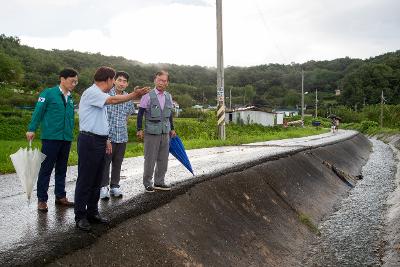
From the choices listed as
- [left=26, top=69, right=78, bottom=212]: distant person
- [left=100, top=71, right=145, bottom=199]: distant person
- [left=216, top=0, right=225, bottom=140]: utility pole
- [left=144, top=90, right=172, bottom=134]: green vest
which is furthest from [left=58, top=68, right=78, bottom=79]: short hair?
[left=216, top=0, right=225, bottom=140]: utility pole

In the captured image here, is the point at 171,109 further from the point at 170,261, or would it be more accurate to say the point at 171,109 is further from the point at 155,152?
the point at 170,261

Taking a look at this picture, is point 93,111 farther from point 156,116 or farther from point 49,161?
point 156,116

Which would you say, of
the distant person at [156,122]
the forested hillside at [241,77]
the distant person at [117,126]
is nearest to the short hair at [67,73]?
the distant person at [117,126]

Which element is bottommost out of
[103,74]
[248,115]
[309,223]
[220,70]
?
[248,115]

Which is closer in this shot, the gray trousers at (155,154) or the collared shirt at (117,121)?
the collared shirt at (117,121)

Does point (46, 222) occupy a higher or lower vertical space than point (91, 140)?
lower

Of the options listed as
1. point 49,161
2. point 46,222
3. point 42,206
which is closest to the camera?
point 46,222

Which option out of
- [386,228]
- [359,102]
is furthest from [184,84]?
[386,228]

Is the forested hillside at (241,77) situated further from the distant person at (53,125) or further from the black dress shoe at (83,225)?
the black dress shoe at (83,225)

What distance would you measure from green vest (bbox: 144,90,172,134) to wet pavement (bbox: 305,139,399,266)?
3271mm

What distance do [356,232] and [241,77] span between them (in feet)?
500

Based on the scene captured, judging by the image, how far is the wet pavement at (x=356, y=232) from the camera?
24.7 feet

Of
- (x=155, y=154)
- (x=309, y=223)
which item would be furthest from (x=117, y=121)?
(x=309, y=223)

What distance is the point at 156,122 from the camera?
6.80 meters
